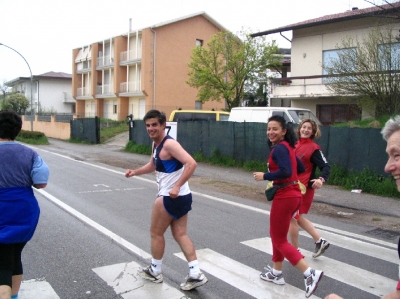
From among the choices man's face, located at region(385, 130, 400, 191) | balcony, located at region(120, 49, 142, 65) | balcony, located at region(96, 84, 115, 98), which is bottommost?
man's face, located at region(385, 130, 400, 191)

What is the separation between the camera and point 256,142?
15320mm

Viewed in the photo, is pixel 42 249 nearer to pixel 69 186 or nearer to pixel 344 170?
pixel 69 186

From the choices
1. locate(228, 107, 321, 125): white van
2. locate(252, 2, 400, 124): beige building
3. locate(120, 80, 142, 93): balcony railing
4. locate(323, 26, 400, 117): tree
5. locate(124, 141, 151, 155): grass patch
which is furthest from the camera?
locate(120, 80, 142, 93): balcony railing

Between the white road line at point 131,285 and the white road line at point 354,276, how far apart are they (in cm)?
186

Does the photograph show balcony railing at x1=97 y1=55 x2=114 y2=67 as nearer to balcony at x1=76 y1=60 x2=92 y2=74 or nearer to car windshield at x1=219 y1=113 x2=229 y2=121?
balcony at x1=76 y1=60 x2=92 y2=74

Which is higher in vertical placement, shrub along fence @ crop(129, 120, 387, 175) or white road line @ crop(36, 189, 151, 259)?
shrub along fence @ crop(129, 120, 387, 175)

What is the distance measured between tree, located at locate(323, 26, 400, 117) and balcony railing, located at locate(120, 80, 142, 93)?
26.6 m

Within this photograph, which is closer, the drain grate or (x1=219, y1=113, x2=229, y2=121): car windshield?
the drain grate

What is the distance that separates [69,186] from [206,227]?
557 centimetres

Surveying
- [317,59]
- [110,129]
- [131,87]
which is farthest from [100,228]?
[131,87]

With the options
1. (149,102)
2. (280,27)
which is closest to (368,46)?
(280,27)

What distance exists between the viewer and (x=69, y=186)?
11.5 m

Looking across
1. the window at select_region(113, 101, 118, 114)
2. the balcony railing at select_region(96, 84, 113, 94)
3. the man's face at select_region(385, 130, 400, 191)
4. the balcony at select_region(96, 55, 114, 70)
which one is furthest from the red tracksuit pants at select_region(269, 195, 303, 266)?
the balcony railing at select_region(96, 84, 113, 94)

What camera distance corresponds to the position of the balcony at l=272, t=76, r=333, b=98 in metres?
22.2
